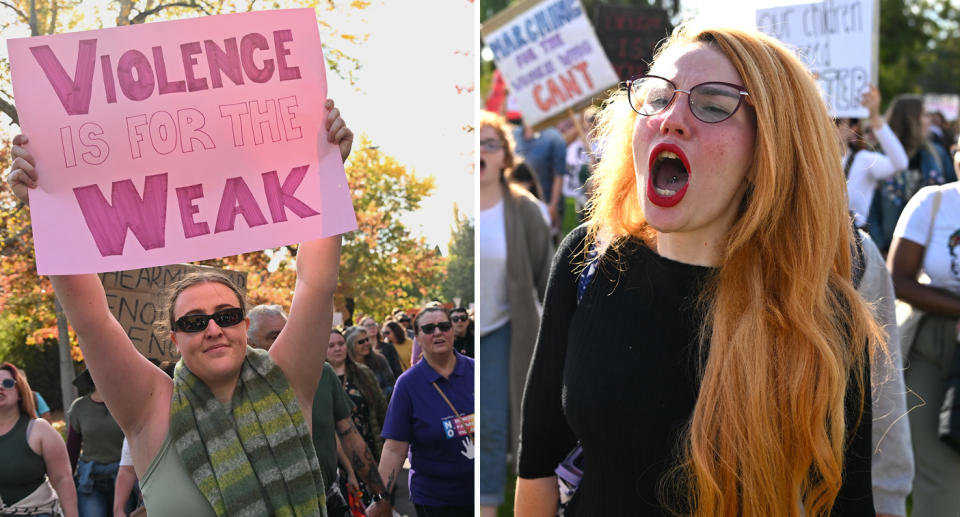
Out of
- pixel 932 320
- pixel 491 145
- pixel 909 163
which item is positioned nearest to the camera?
pixel 932 320

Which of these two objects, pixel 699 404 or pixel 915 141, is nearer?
pixel 699 404

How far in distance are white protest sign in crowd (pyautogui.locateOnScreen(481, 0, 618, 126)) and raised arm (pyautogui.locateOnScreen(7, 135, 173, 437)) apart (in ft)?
21.0

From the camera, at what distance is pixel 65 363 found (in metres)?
2.44

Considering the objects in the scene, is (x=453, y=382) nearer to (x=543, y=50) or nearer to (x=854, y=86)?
(x=854, y=86)

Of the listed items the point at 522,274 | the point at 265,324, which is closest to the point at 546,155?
the point at 522,274

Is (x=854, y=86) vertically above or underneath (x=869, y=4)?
underneath

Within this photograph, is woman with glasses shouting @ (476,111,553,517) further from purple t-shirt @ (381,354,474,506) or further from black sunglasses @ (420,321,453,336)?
black sunglasses @ (420,321,453,336)

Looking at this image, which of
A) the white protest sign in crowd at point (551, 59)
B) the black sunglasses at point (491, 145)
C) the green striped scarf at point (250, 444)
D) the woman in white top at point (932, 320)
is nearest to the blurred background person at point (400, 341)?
the green striped scarf at point (250, 444)

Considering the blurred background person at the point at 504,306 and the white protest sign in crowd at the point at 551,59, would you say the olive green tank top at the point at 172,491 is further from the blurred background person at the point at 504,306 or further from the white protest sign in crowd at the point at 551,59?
the white protest sign in crowd at the point at 551,59

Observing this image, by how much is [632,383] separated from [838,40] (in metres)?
4.66

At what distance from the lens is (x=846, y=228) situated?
2.23 meters

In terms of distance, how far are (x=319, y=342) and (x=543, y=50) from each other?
6.42 metres

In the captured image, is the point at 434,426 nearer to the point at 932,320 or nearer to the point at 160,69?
the point at 160,69

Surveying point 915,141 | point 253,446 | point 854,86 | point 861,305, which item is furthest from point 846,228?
point 915,141
